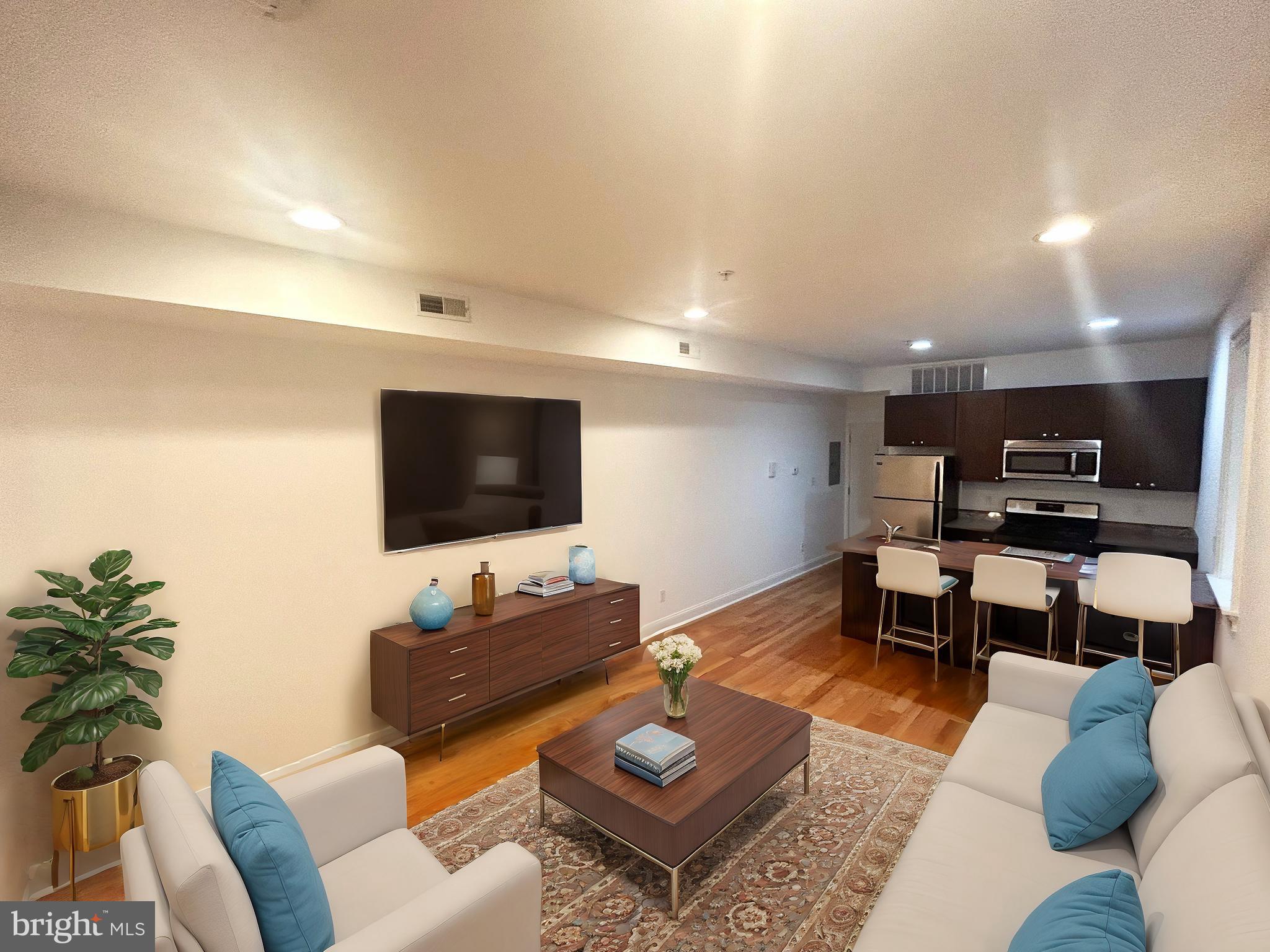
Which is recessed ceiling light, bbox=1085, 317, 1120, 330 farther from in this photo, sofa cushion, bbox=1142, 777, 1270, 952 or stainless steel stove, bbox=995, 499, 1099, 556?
sofa cushion, bbox=1142, 777, 1270, 952

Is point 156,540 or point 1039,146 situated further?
point 156,540

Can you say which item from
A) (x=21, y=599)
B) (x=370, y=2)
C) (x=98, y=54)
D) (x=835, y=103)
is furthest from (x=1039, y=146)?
(x=21, y=599)

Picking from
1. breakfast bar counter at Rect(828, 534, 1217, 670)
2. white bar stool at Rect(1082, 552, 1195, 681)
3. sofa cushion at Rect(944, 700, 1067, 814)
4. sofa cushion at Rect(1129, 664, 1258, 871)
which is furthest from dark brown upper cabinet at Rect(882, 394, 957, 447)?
sofa cushion at Rect(1129, 664, 1258, 871)

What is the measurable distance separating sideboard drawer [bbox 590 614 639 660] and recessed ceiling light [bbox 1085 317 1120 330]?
13.2 feet

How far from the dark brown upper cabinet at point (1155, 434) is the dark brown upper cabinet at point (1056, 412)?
0.32 ft

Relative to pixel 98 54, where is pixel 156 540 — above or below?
below

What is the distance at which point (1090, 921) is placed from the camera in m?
1.17

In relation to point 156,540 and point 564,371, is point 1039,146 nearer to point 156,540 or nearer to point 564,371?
point 564,371

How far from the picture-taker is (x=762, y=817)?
2.77 metres

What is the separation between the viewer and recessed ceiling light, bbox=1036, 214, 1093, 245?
2.32 meters

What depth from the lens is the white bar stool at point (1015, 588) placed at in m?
3.88

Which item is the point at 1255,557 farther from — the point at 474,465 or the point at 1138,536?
the point at 474,465

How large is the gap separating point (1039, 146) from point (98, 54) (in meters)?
2.37

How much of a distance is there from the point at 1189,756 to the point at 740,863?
1610 mm
